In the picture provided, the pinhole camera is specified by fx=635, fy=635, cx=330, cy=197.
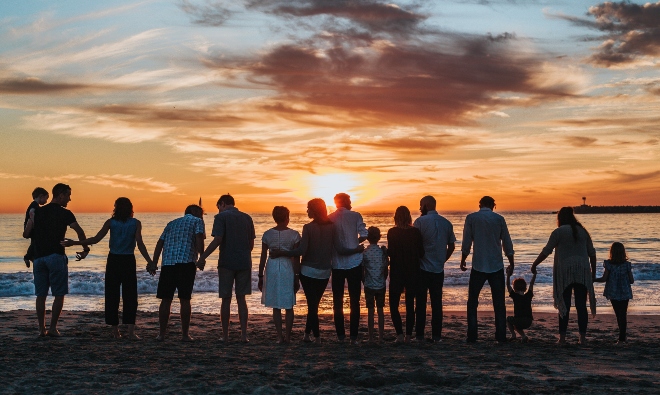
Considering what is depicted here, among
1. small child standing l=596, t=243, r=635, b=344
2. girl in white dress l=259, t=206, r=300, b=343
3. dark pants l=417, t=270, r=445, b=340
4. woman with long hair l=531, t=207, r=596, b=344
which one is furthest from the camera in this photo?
small child standing l=596, t=243, r=635, b=344

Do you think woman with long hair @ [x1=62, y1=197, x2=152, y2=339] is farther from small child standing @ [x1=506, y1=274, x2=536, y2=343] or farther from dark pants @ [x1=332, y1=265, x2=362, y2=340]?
small child standing @ [x1=506, y1=274, x2=536, y2=343]

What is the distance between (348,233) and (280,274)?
3.50 ft

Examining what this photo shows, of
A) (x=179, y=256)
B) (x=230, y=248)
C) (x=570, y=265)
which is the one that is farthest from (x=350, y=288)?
(x=570, y=265)

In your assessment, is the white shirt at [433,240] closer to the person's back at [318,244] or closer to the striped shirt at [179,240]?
the person's back at [318,244]

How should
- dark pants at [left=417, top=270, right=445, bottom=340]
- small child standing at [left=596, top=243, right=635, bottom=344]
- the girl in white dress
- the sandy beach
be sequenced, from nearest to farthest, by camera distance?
the sandy beach → the girl in white dress → dark pants at [left=417, top=270, right=445, bottom=340] → small child standing at [left=596, top=243, right=635, bottom=344]

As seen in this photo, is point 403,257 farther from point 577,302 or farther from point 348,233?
point 577,302

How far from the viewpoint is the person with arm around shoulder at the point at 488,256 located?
8781mm

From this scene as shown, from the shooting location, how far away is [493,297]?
8.91m

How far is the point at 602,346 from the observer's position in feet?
28.2

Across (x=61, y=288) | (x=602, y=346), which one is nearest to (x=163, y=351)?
(x=61, y=288)

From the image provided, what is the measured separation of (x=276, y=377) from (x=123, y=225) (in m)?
3.47

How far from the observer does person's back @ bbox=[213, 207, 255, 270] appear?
28.0 ft

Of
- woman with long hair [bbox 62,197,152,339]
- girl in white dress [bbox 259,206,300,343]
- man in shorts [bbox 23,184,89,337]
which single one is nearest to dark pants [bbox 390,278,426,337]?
girl in white dress [bbox 259,206,300,343]

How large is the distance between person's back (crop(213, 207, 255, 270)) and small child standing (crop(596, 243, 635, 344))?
492cm
